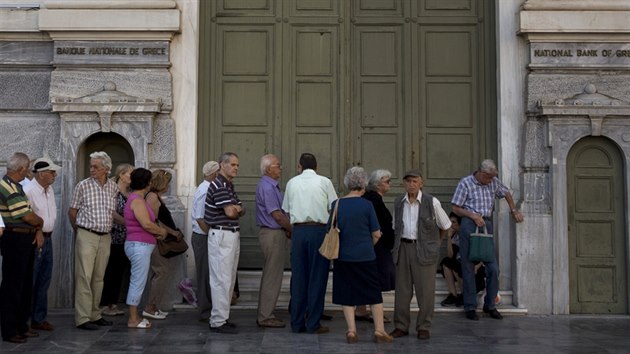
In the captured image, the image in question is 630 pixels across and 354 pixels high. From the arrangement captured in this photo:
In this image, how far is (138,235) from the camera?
918 centimetres

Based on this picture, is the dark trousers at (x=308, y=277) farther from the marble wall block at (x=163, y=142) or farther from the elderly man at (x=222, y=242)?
the marble wall block at (x=163, y=142)

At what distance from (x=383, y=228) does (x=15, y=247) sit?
4.14m

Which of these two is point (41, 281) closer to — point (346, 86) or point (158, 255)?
point (158, 255)

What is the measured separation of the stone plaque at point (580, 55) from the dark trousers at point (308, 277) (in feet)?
13.8

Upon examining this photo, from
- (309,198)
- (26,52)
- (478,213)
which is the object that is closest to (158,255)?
(309,198)

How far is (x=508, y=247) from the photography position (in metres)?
10.8

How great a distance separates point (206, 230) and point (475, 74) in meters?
4.66

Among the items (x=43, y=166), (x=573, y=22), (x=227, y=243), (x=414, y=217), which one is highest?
(x=573, y=22)

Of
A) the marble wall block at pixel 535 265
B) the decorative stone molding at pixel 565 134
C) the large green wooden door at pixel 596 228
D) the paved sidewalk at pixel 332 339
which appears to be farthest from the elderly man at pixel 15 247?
the large green wooden door at pixel 596 228

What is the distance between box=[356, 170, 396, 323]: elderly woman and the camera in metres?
9.41

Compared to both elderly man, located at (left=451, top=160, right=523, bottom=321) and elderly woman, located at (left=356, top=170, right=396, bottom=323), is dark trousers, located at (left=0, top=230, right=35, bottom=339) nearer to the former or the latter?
elderly woman, located at (left=356, top=170, right=396, bottom=323)

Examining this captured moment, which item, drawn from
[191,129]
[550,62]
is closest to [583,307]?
[550,62]

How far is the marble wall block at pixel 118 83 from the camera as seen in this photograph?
10945 mm

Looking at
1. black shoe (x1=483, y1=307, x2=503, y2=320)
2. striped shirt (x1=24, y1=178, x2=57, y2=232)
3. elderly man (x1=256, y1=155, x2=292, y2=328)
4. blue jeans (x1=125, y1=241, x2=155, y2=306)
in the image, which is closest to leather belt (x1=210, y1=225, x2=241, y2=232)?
elderly man (x1=256, y1=155, x2=292, y2=328)
